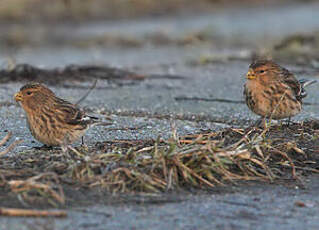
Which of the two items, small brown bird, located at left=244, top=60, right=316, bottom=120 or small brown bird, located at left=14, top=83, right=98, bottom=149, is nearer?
small brown bird, located at left=14, top=83, right=98, bottom=149

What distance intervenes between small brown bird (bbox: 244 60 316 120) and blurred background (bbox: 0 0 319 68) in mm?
4535

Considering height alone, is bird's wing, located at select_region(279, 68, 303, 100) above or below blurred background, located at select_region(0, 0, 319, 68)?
below

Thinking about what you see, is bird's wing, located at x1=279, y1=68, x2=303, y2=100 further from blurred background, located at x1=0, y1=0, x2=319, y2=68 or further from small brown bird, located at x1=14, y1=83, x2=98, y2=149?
blurred background, located at x1=0, y1=0, x2=319, y2=68

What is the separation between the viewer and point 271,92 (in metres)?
8.06

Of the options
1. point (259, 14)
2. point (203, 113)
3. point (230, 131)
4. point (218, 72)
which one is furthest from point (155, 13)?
point (230, 131)

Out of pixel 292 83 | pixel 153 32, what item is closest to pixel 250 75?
pixel 292 83

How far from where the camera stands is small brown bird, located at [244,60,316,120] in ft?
25.9

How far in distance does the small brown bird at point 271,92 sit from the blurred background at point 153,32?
Answer: 14.9 ft

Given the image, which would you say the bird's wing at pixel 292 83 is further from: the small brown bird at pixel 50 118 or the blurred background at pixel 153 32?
the blurred background at pixel 153 32

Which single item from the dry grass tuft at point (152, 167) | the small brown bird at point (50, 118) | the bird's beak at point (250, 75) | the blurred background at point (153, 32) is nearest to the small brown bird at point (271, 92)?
the bird's beak at point (250, 75)

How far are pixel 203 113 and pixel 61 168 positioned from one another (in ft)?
11.7

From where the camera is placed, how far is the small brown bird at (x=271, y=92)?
7.89 meters

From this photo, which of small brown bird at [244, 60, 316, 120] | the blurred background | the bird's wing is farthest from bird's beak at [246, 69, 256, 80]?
the blurred background

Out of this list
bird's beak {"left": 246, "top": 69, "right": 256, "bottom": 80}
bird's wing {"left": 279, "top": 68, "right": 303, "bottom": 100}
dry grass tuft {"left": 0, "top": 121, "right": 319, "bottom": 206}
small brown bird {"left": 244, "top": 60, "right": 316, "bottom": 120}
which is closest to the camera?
dry grass tuft {"left": 0, "top": 121, "right": 319, "bottom": 206}
